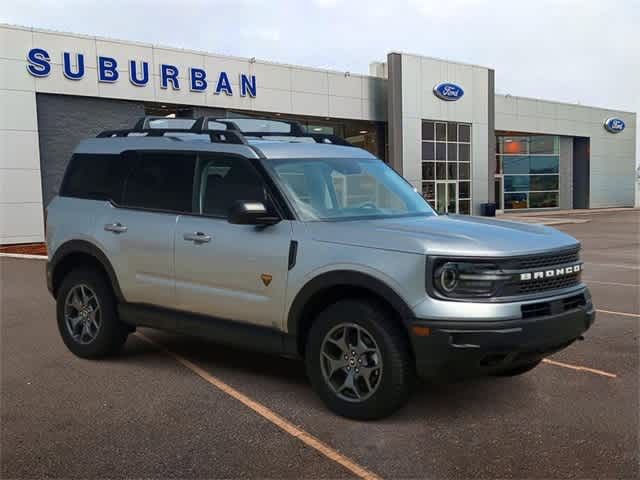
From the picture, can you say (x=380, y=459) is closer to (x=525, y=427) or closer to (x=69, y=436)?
(x=525, y=427)

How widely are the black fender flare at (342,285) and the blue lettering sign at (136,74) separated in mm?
21693

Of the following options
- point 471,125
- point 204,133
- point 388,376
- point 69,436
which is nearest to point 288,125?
point 204,133

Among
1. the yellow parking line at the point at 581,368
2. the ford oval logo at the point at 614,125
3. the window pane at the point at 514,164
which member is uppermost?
the ford oval logo at the point at 614,125

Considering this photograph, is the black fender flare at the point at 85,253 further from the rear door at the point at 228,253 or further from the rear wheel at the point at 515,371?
the rear wheel at the point at 515,371

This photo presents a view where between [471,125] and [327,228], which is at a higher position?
[471,125]

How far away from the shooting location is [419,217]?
5277mm

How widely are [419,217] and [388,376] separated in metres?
1.52

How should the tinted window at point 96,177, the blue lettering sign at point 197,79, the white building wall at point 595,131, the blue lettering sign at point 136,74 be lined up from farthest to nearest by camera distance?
the white building wall at point 595,131 → the blue lettering sign at point 197,79 → the blue lettering sign at point 136,74 → the tinted window at point 96,177

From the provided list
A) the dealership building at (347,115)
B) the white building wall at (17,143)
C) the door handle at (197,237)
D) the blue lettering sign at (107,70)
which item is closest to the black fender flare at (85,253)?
the door handle at (197,237)

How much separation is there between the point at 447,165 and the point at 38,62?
2181 centimetres

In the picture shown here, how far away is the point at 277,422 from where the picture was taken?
4480mm

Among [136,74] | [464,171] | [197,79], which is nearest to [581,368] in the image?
[136,74]

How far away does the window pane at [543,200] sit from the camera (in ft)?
156

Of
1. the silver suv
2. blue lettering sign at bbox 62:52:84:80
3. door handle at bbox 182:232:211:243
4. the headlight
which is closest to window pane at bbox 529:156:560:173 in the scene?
blue lettering sign at bbox 62:52:84:80
